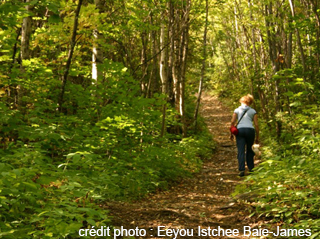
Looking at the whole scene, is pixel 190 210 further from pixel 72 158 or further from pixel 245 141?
pixel 245 141

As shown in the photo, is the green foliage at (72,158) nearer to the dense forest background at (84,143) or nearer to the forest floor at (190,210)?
the dense forest background at (84,143)

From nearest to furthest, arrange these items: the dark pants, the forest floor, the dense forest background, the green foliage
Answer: the green foliage < the dense forest background < the forest floor < the dark pants

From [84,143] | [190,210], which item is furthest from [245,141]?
[84,143]

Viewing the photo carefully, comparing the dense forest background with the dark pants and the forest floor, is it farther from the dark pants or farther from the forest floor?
the dark pants

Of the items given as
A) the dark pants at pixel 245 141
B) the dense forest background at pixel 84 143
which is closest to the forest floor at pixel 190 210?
the dense forest background at pixel 84 143

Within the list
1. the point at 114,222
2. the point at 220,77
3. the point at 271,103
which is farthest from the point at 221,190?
the point at 220,77

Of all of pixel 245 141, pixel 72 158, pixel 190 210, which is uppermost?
pixel 245 141

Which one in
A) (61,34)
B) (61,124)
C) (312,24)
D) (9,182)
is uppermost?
(312,24)

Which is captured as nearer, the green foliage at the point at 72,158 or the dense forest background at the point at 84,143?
the green foliage at the point at 72,158

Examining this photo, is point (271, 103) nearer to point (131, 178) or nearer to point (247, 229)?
point (131, 178)

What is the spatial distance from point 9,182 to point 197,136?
35.7 ft

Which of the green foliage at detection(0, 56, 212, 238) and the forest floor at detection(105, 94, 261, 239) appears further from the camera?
the forest floor at detection(105, 94, 261, 239)

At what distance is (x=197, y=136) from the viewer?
13602 mm

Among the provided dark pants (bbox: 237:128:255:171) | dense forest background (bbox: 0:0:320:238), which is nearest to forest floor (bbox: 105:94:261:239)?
dense forest background (bbox: 0:0:320:238)
